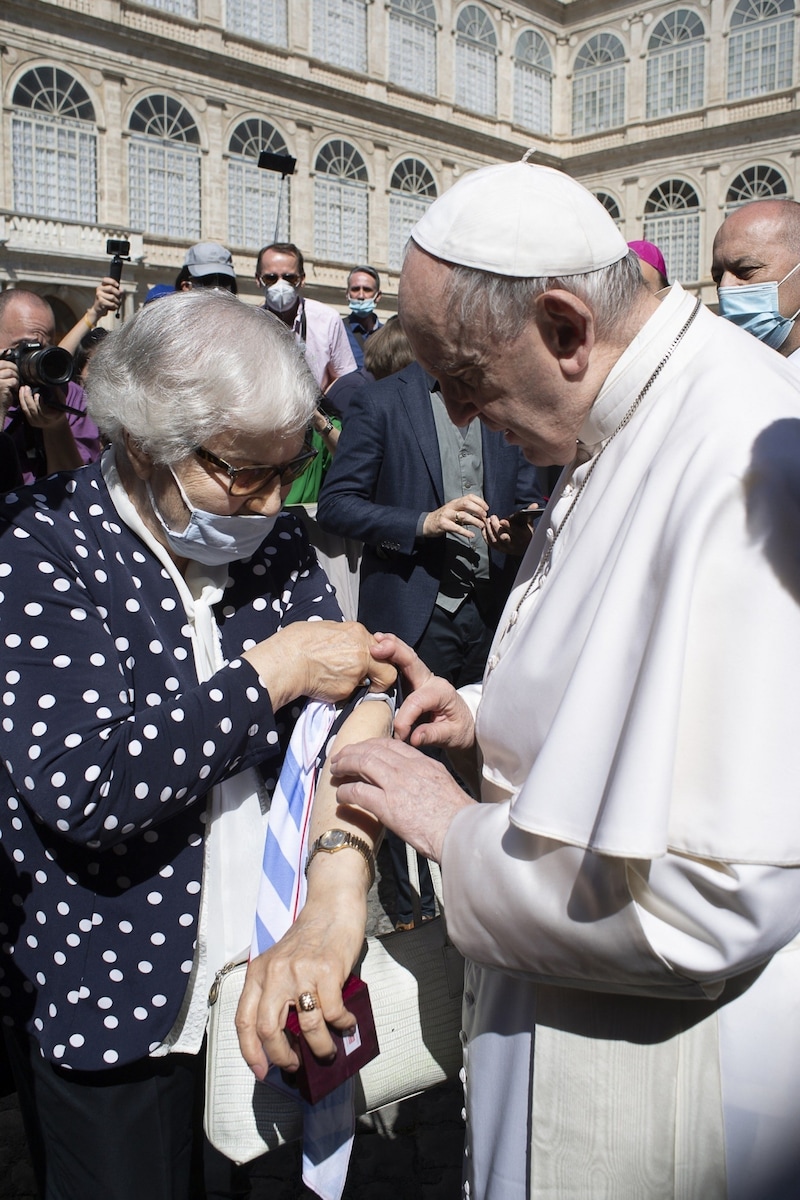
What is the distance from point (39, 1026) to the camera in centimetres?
181

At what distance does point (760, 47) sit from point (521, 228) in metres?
35.0

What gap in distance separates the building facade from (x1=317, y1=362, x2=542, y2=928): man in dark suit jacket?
2062cm

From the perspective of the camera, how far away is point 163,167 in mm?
25453

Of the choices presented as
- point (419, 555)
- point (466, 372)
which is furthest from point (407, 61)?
point (466, 372)

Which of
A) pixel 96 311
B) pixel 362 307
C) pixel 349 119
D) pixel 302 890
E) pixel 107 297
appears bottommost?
pixel 302 890

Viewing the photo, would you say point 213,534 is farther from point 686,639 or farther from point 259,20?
point 259,20

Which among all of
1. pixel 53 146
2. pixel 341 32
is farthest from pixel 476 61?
pixel 53 146

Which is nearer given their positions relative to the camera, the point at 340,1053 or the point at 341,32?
the point at 340,1053

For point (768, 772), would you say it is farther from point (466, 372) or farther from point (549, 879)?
point (466, 372)

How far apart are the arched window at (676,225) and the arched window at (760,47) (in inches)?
126

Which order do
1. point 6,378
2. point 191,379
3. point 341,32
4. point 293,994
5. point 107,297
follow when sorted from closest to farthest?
point 293,994 → point 191,379 → point 6,378 → point 107,297 → point 341,32

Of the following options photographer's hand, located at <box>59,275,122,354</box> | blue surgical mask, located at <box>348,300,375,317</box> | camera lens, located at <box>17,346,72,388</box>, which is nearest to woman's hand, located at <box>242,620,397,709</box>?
camera lens, located at <box>17,346,72,388</box>

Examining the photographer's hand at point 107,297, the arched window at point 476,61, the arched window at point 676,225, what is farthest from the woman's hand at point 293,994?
the arched window at point 476,61

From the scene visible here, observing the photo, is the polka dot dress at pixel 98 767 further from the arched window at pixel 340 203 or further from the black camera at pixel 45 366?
the arched window at pixel 340 203
